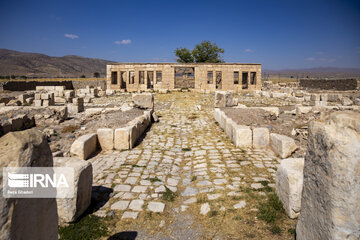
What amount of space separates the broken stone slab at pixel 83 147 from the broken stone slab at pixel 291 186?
4626 millimetres

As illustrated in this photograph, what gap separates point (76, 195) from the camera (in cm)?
345

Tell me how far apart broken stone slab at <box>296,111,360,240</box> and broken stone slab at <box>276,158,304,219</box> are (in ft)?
2.90

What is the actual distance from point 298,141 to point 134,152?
491cm

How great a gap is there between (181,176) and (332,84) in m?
35.1

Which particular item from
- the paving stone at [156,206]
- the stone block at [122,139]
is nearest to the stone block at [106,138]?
the stone block at [122,139]

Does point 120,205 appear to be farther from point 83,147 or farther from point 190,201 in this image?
point 83,147

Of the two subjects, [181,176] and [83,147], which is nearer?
[181,176]

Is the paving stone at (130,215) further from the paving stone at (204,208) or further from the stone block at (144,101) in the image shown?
the stone block at (144,101)

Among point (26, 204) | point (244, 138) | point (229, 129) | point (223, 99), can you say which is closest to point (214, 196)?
point (26, 204)

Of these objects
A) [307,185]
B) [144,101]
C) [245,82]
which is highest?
[245,82]

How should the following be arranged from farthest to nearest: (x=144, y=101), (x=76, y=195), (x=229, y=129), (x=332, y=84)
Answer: (x=332, y=84) < (x=144, y=101) < (x=229, y=129) < (x=76, y=195)

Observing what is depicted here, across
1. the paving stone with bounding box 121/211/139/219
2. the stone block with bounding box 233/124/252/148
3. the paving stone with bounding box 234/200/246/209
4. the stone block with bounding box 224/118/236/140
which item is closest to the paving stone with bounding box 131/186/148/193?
the paving stone with bounding box 121/211/139/219

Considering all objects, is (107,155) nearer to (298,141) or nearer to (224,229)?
(224,229)

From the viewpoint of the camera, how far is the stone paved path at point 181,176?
3.97 m
